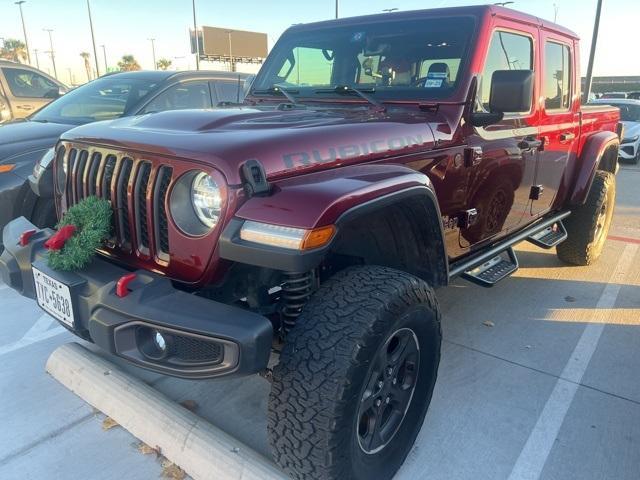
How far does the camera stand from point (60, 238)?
2111 millimetres

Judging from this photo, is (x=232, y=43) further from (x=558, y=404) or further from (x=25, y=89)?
(x=558, y=404)

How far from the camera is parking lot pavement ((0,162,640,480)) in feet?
7.51

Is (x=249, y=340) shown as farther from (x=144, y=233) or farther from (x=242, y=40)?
(x=242, y=40)

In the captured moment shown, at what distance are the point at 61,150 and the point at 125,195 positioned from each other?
2.25 ft

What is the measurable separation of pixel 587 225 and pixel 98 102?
15.7 feet

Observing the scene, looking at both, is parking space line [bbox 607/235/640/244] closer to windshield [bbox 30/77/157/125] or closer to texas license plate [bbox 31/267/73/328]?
windshield [bbox 30/77/157/125]

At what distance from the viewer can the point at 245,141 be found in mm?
1957

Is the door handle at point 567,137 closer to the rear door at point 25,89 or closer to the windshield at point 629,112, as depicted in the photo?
the rear door at point 25,89

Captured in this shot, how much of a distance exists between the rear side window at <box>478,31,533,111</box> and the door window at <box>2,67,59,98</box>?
23.5ft

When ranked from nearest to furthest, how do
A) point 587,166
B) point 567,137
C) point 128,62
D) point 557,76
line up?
point 557,76 < point 567,137 < point 587,166 < point 128,62

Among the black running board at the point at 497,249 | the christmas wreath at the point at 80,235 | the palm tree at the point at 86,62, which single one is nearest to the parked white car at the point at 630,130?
the black running board at the point at 497,249

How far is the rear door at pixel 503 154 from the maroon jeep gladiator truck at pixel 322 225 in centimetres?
2

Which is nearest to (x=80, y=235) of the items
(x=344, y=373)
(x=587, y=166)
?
(x=344, y=373)

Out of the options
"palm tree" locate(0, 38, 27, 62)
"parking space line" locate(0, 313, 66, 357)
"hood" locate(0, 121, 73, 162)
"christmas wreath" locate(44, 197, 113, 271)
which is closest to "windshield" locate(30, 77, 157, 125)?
"hood" locate(0, 121, 73, 162)
